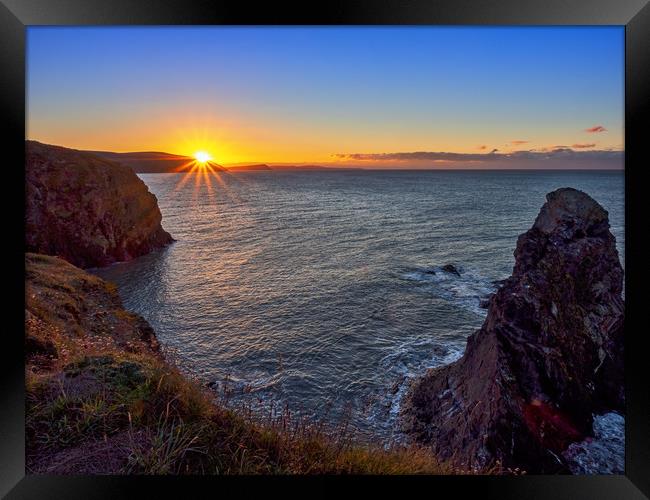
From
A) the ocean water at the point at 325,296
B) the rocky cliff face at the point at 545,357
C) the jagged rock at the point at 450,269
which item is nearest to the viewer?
the rocky cliff face at the point at 545,357

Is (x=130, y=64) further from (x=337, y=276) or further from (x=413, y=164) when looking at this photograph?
(x=337, y=276)

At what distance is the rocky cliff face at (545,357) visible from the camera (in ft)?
19.6

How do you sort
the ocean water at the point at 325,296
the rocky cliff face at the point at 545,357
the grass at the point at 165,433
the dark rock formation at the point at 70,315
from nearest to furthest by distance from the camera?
1. the grass at the point at 165,433
2. the dark rock formation at the point at 70,315
3. the rocky cliff face at the point at 545,357
4. the ocean water at the point at 325,296

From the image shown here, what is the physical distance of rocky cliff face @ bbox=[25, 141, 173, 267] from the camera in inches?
679

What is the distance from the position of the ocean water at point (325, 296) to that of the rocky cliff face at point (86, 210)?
1.35m

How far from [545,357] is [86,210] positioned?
64.9 feet

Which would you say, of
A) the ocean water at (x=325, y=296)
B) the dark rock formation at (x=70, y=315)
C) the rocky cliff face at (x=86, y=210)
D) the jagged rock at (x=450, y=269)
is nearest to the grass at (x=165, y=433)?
the ocean water at (x=325, y=296)

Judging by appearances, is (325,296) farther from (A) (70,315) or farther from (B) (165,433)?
(B) (165,433)

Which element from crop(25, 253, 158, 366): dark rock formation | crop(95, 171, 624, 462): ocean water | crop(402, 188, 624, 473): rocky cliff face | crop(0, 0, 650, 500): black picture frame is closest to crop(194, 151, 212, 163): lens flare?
crop(25, 253, 158, 366): dark rock formation

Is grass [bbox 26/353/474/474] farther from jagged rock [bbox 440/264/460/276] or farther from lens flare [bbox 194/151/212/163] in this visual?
jagged rock [bbox 440/264/460/276]

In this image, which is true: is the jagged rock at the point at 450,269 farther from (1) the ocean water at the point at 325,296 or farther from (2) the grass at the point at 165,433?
(2) the grass at the point at 165,433

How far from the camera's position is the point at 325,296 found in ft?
47.5
